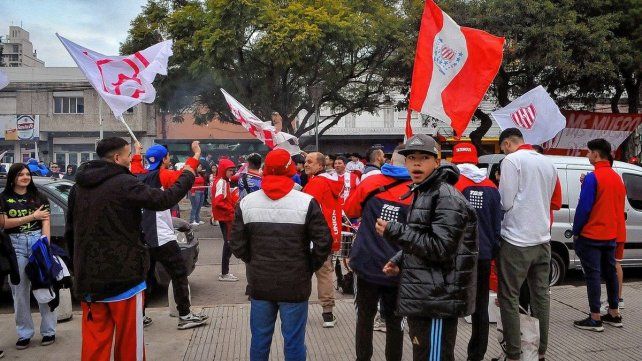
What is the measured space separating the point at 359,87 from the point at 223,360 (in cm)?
1729

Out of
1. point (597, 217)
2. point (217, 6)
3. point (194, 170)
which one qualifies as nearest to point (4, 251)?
point (194, 170)

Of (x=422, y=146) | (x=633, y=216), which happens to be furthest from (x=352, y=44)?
(x=422, y=146)

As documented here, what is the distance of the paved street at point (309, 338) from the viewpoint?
5000mm

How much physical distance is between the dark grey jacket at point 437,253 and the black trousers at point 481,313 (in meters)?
1.38

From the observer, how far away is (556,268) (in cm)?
768

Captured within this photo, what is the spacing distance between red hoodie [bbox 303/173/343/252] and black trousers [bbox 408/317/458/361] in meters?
2.79

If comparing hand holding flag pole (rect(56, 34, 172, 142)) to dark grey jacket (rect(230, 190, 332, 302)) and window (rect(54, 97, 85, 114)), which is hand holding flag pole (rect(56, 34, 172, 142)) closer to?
dark grey jacket (rect(230, 190, 332, 302))

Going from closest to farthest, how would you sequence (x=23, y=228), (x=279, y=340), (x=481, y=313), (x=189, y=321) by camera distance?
(x=481, y=313), (x=23, y=228), (x=279, y=340), (x=189, y=321)

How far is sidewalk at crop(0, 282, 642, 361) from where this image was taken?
4992mm

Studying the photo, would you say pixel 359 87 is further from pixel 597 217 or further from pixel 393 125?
pixel 597 217

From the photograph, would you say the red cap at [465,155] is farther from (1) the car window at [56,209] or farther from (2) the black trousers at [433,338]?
(1) the car window at [56,209]

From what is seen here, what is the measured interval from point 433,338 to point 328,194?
9.92 feet

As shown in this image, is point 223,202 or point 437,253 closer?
point 437,253

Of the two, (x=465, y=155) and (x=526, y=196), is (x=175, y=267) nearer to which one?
(x=465, y=155)
